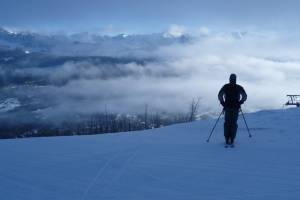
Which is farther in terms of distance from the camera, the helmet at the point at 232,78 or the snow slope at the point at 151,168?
the helmet at the point at 232,78

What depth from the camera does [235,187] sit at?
10047 millimetres

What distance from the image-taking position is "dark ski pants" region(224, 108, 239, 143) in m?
15.2

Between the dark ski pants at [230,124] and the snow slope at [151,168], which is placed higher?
the dark ski pants at [230,124]

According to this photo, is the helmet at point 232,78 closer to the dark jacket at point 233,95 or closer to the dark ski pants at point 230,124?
the dark jacket at point 233,95

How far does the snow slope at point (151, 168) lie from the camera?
977 centimetres

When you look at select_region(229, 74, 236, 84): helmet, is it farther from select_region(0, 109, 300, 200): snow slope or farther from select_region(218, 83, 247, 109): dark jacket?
select_region(0, 109, 300, 200): snow slope

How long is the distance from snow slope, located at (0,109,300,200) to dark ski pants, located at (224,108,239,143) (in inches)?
18.1

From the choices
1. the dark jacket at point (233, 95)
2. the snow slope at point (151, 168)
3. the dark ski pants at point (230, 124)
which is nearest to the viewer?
the snow slope at point (151, 168)

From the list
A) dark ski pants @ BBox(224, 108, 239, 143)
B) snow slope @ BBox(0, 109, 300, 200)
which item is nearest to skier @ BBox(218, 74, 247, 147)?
dark ski pants @ BBox(224, 108, 239, 143)

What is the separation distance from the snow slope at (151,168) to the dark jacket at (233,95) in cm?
147

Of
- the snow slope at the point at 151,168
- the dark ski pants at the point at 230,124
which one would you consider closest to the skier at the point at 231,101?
the dark ski pants at the point at 230,124

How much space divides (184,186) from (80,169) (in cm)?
318

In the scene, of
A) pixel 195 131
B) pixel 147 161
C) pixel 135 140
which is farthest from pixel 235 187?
pixel 195 131

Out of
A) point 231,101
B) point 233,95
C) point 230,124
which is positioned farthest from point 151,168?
point 233,95
